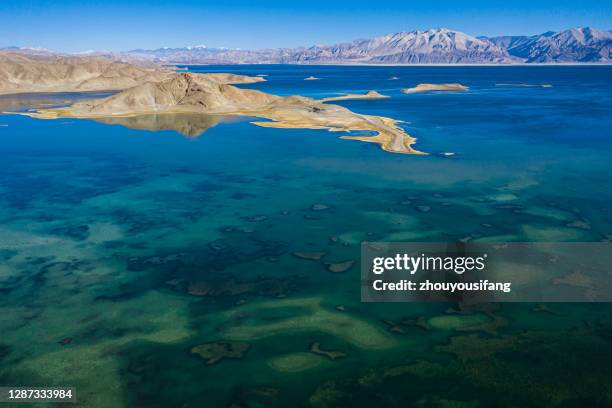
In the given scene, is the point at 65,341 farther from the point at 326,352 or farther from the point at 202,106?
the point at 202,106

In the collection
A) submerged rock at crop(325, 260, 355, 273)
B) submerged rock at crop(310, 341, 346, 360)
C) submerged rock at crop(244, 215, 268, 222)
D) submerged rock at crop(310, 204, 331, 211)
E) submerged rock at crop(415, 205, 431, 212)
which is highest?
submerged rock at crop(415, 205, 431, 212)

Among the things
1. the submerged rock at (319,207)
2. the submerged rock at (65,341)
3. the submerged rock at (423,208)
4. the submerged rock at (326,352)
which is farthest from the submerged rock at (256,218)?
the submerged rock at (65,341)

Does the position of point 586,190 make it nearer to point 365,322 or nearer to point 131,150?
point 365,322

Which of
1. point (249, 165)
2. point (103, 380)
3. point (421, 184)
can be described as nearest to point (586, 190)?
point (421, 184)

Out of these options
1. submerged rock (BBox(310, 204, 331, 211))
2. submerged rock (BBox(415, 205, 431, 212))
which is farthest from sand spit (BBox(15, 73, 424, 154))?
submerged rock (BBox(415, 205, 431, 212))

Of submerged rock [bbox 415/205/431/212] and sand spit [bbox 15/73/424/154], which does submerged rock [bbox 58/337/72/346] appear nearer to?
submerged rock [bbox 415/205/431/212]

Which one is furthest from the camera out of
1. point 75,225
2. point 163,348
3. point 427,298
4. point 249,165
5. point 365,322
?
point 249,165

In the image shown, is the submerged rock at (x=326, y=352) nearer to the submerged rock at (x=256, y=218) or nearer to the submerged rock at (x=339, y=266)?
the submerged rock at (x=339, y=266)
